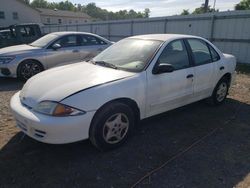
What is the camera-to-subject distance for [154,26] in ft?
50.6

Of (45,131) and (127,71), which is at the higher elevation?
(127,71)

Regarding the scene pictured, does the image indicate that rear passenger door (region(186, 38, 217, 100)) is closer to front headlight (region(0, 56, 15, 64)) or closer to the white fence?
front headlight (region(0, 56, 15, 64))

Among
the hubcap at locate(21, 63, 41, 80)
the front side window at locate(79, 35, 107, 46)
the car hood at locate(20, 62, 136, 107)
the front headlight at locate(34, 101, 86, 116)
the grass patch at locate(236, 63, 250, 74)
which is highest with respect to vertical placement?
the front side window at locate(79, 35, 107, 46)

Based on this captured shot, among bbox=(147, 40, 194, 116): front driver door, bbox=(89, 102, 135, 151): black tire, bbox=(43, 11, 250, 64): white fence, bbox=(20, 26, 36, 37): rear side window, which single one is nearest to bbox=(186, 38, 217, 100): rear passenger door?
bbox=(147, 40, 194, 116): front driver door

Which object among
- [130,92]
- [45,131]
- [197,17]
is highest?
[197,17]

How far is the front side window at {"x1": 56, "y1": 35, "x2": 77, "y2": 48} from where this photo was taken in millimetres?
8350

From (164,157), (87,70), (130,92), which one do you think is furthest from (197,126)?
(87,70)

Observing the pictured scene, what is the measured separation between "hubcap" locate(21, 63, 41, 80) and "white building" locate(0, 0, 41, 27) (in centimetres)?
3806

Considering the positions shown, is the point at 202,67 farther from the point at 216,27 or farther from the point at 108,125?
the point at 216,27

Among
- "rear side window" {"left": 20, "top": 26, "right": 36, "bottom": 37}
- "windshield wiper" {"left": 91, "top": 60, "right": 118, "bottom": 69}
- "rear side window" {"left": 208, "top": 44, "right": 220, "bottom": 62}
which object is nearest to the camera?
"windshield wiper" {"left": 91, "top": 60, "right": 118, "bottom": 69}

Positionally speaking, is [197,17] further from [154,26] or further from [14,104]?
[14,104]

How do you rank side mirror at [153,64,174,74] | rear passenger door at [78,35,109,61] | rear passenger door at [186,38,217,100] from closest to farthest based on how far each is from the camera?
1. side mirror at [153,64,174,74]
2. rear passenger door at [186,38,217,100]
3. rear passenger door at [78,35,109,61]

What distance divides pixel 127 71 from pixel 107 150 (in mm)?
1195

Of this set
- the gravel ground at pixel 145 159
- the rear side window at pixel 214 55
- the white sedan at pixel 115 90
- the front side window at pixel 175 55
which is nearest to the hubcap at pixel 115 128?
the white sedan at pixel 115 90
